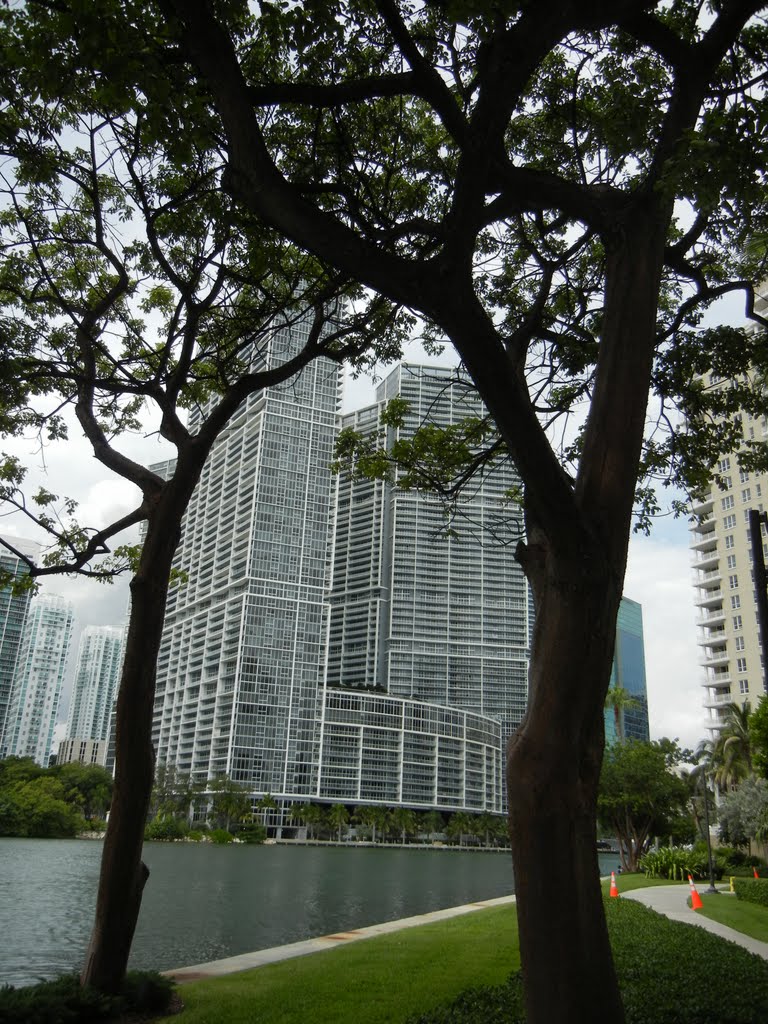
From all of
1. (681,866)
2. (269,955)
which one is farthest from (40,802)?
(269,955)

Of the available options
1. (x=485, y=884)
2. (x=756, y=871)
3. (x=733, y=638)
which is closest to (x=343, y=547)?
(x=733, y=638)

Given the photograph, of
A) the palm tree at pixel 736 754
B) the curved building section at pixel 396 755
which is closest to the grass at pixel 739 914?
the palm tree at pixel 736 754

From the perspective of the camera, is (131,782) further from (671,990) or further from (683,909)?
(683,909)

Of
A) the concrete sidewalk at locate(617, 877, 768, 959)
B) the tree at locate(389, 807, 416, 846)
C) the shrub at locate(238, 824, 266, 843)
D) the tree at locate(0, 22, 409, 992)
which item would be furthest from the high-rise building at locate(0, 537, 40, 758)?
the tree at locate(389, 807, 416, 846)

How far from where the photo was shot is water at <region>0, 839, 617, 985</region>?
52.2ft

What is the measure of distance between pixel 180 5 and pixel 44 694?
560 feet

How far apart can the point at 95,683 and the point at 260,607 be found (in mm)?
81986

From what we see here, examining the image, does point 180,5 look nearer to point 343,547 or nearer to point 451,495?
point 451,495

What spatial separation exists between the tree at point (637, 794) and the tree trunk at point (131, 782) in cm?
3233

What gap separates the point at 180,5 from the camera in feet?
14.9

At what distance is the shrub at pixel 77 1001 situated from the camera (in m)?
7.09

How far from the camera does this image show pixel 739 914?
18.7 meters

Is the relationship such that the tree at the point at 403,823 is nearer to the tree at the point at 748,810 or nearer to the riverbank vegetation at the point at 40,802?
the riverbank vegetation at the point at 40,802

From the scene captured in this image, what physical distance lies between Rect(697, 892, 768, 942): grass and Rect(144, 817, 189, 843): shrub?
9397cm
